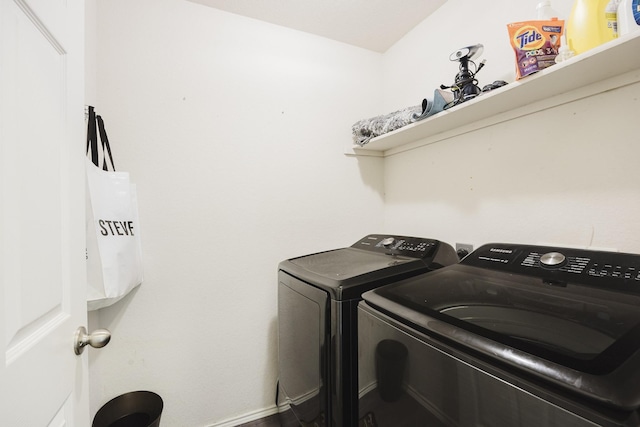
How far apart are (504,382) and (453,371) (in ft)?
0.33

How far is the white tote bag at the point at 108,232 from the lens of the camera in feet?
3.52

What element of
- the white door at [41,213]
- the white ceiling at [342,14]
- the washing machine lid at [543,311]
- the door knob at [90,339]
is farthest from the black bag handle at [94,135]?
the washing machine lid at [543,311]

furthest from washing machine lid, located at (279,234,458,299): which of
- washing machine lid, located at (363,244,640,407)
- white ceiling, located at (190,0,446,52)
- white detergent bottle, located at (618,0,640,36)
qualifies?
white ceiling, located at (190,0,446,52)

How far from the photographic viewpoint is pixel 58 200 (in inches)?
24.6

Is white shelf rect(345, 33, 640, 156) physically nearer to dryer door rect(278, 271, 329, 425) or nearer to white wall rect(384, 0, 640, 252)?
white wall rect(384, 0, 640, 252)

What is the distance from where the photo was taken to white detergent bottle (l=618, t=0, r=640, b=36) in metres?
0.75

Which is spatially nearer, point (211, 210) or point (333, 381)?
point (333, 381)

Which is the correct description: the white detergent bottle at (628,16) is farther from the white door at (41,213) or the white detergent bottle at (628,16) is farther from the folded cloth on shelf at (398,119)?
the white door at (41,213)

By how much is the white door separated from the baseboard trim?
1011 mm

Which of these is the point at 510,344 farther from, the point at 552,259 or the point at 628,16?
the point at 628,16

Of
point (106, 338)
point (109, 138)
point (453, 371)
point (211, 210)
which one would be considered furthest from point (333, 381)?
point (109, 138)

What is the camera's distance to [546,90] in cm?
105

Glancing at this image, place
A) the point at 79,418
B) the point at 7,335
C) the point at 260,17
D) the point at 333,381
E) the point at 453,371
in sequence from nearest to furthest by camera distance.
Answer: the point at 7,335, the point at 453,371, the point at 79,418, the point at 333,381, the point at 260,17

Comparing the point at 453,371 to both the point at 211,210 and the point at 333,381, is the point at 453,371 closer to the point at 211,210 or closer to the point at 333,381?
the point at 333,381
